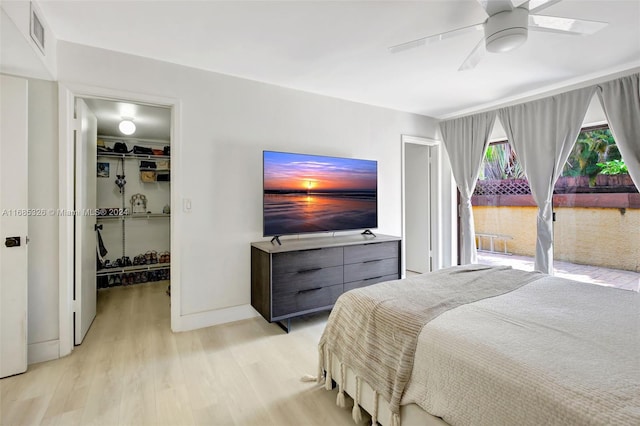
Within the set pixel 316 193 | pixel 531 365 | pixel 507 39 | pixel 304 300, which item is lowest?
pixel 304 300

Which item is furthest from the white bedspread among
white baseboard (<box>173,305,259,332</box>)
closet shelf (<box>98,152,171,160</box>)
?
closet shelf (<box>98,152,171,160</box>)

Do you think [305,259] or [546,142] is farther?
[546,142]

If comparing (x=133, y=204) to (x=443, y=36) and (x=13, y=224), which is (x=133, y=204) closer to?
(x=13, y=224)

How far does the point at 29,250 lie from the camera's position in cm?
221

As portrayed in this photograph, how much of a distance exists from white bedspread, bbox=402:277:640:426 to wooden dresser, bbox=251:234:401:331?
→ 1522 mm

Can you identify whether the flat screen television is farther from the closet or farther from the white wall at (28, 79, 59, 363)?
the closet

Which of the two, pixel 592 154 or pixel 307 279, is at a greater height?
pixel 592 154

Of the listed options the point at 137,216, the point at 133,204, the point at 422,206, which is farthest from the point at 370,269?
the point at 133,204

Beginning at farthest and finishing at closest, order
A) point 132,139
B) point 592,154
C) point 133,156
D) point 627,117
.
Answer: point 132,139, point 133,156, point 592,154, point 627,117

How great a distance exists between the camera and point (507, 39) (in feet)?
5.68

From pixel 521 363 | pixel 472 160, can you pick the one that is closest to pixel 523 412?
pixel 521 363

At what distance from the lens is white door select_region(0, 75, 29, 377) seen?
201cm

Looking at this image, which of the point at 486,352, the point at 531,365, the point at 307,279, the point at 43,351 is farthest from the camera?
Answer: the point at 307,279

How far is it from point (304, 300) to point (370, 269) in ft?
2.74
